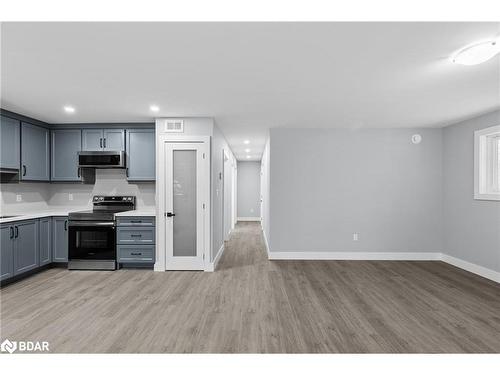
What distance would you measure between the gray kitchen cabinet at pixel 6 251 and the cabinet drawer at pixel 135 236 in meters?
1.33

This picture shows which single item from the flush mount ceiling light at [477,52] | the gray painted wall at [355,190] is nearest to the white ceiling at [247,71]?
the flush mount ceiling light at [477,52]

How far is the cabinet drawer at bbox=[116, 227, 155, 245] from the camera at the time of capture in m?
4.35

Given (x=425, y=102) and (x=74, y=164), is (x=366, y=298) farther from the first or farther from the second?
(x=74, y=164)

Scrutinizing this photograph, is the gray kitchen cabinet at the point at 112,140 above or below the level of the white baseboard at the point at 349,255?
above

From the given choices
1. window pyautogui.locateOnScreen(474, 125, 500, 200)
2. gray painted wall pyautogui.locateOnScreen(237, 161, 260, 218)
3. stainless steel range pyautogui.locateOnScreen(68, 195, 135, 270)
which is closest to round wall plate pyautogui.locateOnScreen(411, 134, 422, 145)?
window pyautogui.locateOnScreen(474, 125, 500, 200)

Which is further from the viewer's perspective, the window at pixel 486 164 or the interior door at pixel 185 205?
the interior door at pixel 185 205

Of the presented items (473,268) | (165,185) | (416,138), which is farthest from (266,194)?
(473,268)

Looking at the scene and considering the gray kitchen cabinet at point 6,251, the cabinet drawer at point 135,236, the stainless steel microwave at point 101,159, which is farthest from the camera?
the stainless steel microwave at point 101,159

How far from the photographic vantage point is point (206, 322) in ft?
8.75

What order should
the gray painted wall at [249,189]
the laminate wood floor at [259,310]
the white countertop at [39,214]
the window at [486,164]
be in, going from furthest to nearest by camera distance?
1. the gray painted wall at [249,189]
2. the window at [486,164]
3. the white countertop at [39,214]
4. the laminate wood floor at [259,310]

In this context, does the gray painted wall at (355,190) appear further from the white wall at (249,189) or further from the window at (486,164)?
the white wall at (249,189)

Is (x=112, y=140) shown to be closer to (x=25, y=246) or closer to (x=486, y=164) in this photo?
(x=25, y=246)

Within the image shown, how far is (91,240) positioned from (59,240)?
21.7 inches

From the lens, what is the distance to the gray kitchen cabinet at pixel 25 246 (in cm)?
381
